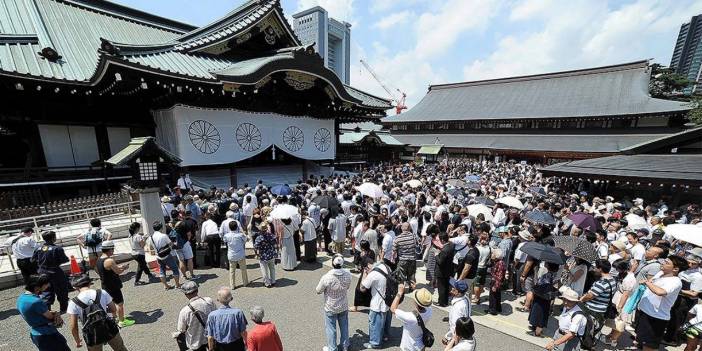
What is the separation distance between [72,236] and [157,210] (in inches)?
108

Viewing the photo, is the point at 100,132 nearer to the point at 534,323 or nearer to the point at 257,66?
the point at 257,66

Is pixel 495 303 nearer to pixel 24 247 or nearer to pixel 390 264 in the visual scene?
pixel 390 264

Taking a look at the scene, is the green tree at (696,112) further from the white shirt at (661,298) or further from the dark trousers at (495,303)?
the dark trousers at (495,303)

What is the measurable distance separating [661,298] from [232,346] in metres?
6.16

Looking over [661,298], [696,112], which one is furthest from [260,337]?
[696,112]

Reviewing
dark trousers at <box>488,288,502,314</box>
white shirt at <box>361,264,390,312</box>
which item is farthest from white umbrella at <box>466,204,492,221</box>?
white shirt at <box>361,264,390,312</box>

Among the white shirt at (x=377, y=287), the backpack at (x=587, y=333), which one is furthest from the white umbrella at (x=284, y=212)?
the backpack at (x=587, y=333)

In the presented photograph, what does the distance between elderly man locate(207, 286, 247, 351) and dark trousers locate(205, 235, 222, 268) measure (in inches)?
167

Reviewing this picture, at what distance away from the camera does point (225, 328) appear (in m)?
3.56

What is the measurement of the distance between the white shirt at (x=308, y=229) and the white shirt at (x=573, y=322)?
558 centimetres

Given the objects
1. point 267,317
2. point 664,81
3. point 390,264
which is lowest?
point 267,317

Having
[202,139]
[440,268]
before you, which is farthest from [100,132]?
[440,268]

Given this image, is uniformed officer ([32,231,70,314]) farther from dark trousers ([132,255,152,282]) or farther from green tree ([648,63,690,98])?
green tree ([648,63,690,98])

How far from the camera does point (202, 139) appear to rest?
13.7 metres
